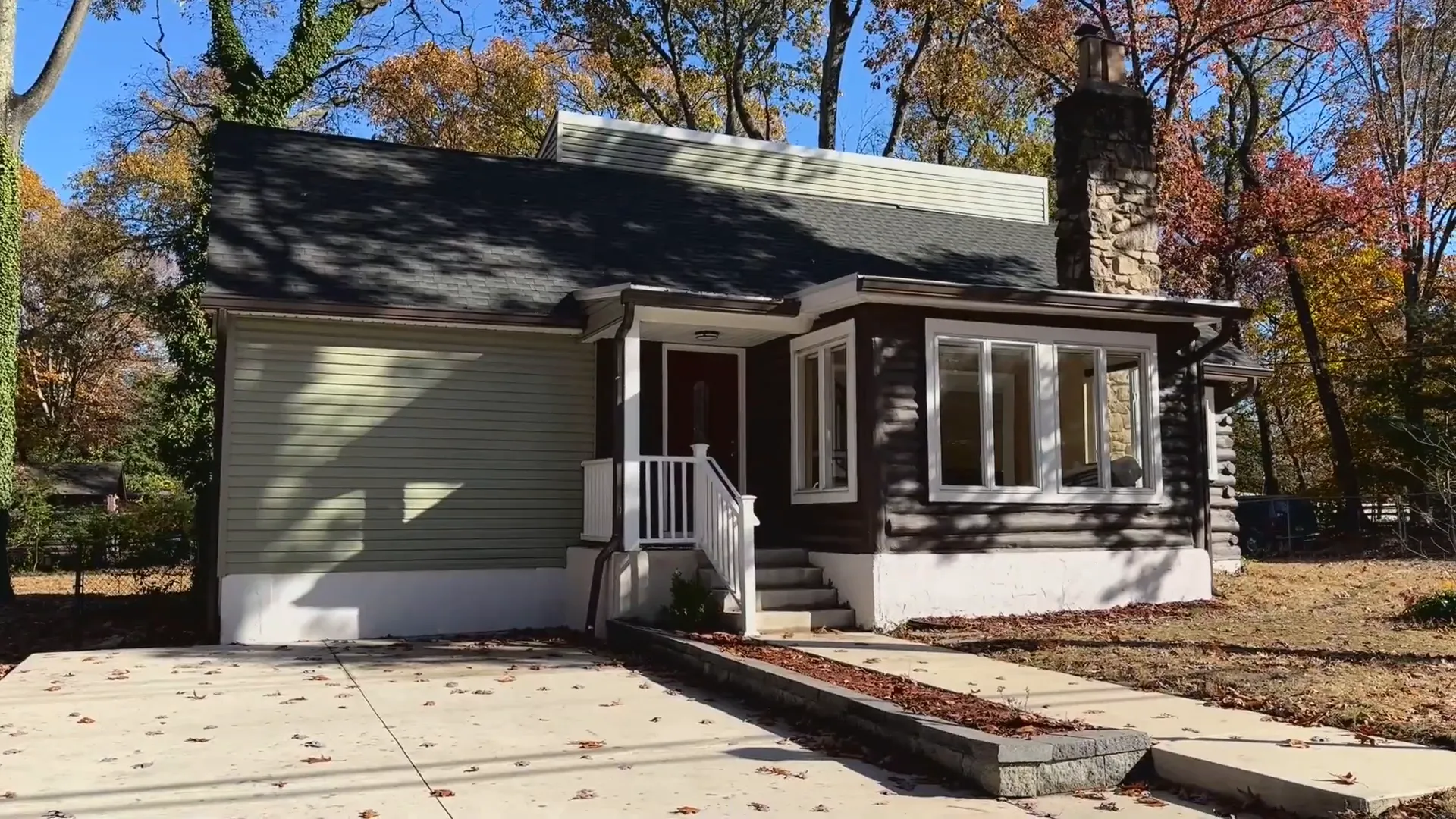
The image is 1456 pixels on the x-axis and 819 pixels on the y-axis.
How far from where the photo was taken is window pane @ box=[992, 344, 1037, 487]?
10680 mm

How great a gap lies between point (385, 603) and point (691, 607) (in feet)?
10.1

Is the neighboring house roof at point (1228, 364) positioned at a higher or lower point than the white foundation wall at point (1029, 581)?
higher

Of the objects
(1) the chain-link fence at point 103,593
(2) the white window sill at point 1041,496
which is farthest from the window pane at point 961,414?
(1) the chain-link fence at point 103,593

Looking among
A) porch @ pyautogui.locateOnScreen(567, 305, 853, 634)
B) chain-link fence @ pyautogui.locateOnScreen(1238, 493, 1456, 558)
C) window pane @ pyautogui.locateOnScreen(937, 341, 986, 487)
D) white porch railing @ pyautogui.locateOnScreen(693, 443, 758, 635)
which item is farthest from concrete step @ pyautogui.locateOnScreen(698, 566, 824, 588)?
chain-link fence @ pyautogui.locateOnScreen(1238, 493, 1456, 558)

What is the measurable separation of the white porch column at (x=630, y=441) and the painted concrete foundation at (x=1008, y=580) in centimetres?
184

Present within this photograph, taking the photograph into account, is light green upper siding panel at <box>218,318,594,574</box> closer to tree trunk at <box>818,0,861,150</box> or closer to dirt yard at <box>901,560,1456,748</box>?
dirt yard at <box>901,560,1456,748</box>

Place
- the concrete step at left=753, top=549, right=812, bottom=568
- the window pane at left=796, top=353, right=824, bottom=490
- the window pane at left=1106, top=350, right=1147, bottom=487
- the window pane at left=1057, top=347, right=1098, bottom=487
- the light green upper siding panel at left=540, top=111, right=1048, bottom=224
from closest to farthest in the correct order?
the concrete step at left=753, top=549, right=812, bottom=568 < the window pane at left=1057, top=347, right=1098, bottom=487 < the window pane at left=796, top=353, right=824, bottom=490 < the window pane at left=1106, top=350, right=1147, bottom=487 < the light green upper siding panel at left=540, top=111, right=1048, bottom=224

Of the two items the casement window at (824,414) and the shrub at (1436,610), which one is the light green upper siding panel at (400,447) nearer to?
the casement window at (824,414)

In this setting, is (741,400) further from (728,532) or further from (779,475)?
(728,532)

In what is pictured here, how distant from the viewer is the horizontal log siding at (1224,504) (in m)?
15.5

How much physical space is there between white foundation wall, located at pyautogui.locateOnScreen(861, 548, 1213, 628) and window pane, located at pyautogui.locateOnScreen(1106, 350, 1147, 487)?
2.58ft

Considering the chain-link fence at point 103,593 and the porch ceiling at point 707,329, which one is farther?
the chain-link fence at point 103,593

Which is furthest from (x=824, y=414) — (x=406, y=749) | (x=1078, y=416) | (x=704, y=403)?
(x=406, y=749)

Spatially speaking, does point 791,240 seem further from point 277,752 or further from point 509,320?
point 277,752
